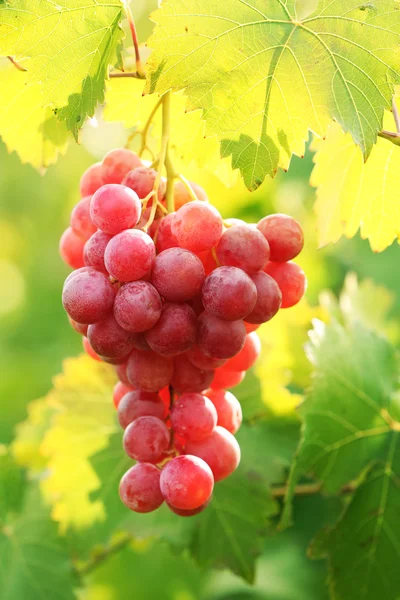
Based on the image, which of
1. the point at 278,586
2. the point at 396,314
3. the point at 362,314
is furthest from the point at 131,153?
the point at 396,314

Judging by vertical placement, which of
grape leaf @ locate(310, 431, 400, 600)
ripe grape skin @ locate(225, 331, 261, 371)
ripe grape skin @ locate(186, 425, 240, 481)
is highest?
ripe grape skin @ locate(225, 331, 261, 371)

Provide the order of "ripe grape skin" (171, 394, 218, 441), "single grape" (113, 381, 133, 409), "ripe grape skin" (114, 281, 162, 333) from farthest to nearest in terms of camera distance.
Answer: "single grape" (113, 381, 133, 409)
"ripe grape skin" (171, 394, 218, 441)
"ripe grape skin" (114, 281, 162, 333)

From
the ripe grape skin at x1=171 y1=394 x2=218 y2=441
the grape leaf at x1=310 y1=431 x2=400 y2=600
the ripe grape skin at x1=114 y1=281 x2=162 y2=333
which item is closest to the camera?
the ripe grape skin at x1=114 y1=281 x2=162 y2=333

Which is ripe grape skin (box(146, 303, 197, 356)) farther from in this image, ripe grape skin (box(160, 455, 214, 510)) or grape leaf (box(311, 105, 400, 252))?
grape leaf (box(311, 105, 400, 252))

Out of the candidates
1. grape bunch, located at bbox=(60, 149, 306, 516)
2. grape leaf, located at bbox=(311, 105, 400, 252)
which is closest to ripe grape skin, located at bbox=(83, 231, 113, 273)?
grape bunch, located at bbox=(60, 149, 306, 516)

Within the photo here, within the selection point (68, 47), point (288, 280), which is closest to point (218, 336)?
point (288, 280)

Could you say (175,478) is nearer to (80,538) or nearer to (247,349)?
(247,349)

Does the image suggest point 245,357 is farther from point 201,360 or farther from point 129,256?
point 129,256
